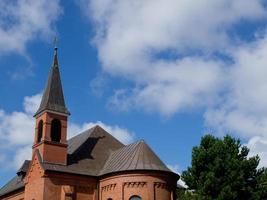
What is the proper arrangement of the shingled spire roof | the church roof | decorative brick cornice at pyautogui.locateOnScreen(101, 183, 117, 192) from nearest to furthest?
decorative brick cornice at pyautogui.locateOnScreen(101, 183, 117, 192) < the church roof < the shingled spire roof

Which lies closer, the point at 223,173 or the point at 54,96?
the point at 223,173

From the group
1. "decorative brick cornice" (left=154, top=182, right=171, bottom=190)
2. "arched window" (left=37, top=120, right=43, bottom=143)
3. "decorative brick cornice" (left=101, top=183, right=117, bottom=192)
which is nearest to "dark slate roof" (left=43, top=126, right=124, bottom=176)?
"decorative brick cornice" (left=101, top=183, right=117, bottom=192)

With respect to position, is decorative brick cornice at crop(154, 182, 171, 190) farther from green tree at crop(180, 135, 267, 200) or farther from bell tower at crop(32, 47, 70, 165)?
bell tower at crop(32, 47, 70, 165)

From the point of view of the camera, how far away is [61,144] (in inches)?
1575

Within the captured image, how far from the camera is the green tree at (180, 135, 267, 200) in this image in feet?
106

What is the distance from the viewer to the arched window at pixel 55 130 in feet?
133

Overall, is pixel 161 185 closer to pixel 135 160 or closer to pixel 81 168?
pixel 135 160

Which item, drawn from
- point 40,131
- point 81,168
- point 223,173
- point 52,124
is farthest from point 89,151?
point 223,173

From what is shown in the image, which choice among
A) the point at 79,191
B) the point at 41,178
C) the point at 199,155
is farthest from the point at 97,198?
the point at 199,155

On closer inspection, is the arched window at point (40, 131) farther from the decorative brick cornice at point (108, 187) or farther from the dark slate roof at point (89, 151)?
the decorative brick cornice at point (108, 187)

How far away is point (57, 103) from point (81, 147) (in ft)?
15.6

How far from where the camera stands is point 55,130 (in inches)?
1607

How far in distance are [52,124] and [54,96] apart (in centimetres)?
273

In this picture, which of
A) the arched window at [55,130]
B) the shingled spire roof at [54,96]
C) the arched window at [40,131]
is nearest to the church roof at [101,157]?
the arched window at [55,130]
